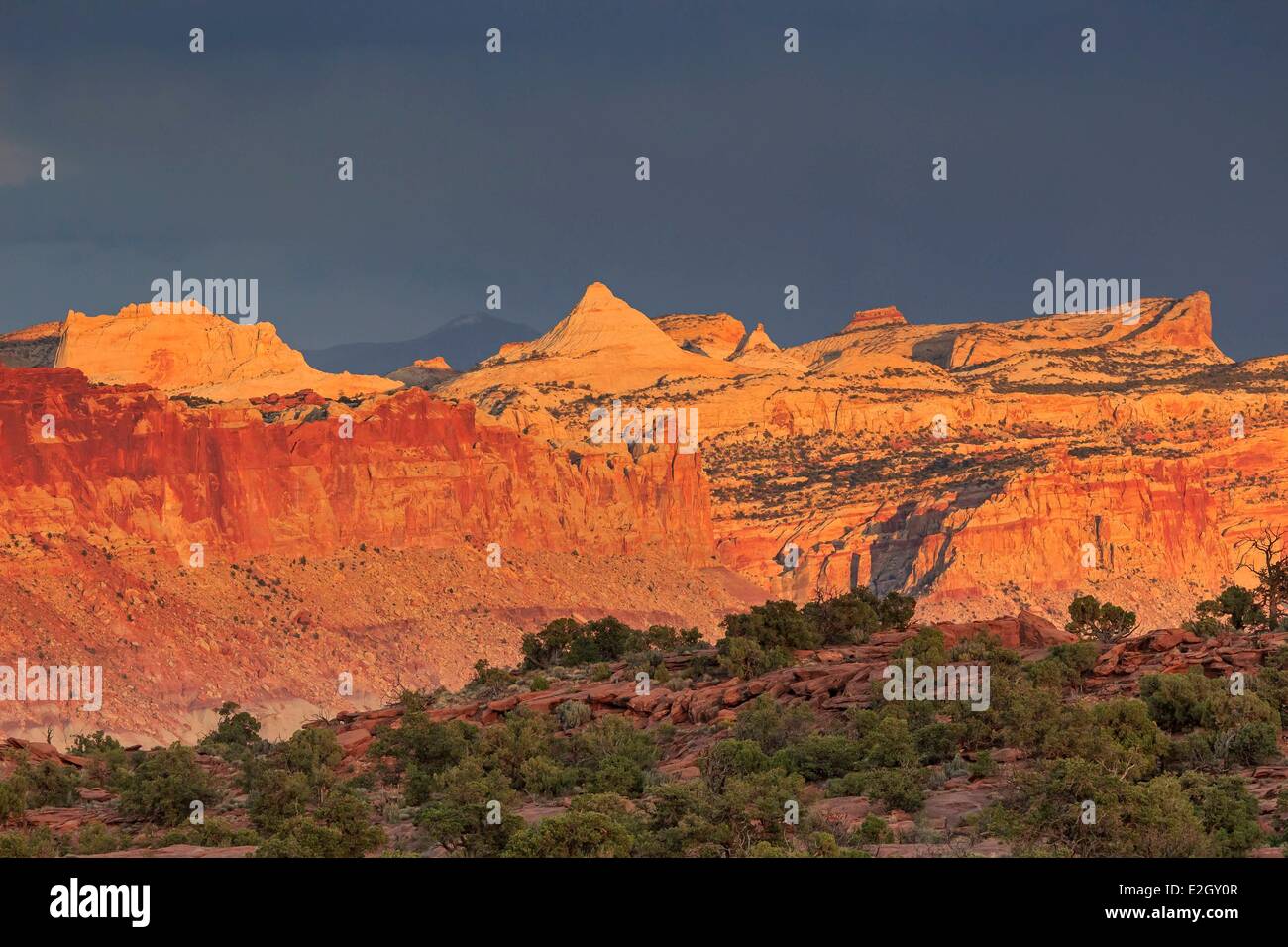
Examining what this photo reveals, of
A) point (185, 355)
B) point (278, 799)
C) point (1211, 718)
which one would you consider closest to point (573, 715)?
point (278, 799)

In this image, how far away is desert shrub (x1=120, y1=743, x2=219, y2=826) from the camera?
34656 millimetres

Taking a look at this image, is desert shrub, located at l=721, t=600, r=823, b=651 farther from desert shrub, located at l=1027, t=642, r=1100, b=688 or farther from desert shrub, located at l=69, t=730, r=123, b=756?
desert shrub, located at l=69, t=730, r=123, b=756

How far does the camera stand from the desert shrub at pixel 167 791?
34656 millimetres

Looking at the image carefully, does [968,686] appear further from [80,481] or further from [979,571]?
[979,571]

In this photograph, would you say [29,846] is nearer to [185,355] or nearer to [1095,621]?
[1095,621]

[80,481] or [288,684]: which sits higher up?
[80,481]

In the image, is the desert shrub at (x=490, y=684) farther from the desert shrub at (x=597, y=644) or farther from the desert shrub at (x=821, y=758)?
the desert shrub at (x=821, y=758)

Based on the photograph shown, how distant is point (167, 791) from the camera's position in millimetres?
34812

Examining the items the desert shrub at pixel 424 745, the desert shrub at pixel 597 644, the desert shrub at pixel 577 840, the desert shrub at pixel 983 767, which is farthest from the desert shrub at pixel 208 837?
the desert shrub at pixel 597 644

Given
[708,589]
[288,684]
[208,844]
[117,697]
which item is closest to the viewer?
[208,844]

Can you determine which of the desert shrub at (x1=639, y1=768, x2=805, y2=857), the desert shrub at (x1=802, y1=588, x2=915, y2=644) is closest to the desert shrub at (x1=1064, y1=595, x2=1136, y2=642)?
the desert shrub at (x1=802, y1=588, x2=915, y2=644)
